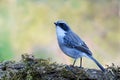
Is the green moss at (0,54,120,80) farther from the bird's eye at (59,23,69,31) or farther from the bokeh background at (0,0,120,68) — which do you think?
the bokeh background at (0,0,120,68)

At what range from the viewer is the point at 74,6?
43.5 feet

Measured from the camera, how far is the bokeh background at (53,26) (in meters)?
10.7

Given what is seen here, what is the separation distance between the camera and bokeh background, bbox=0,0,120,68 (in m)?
10.7

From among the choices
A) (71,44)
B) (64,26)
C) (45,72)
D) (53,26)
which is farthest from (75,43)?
(53,26)

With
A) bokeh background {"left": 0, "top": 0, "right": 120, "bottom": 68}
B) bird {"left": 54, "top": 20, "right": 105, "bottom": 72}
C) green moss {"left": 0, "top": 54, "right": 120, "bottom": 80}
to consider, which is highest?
bokeh background {"left": 0, "top": 0, "right": 120, "bottom": 68}

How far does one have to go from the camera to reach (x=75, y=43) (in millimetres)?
4289

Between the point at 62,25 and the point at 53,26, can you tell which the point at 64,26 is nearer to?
the point at 62,25

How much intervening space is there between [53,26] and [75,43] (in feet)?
25.9

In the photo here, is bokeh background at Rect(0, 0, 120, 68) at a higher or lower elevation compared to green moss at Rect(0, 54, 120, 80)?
higher

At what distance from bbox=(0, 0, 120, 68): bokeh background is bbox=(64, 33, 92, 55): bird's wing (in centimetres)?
507

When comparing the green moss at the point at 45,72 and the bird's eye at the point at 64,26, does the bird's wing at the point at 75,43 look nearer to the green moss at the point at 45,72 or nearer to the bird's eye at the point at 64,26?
the bird's eye at the point at 64,26

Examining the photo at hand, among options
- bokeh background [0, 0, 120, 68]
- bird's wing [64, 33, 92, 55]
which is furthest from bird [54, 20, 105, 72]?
Result: bokeh background [0, 0, 120, 68]

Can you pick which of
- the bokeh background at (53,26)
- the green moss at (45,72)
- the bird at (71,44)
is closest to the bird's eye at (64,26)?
the bird at (71,44)

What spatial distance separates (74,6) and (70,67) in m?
9.66
